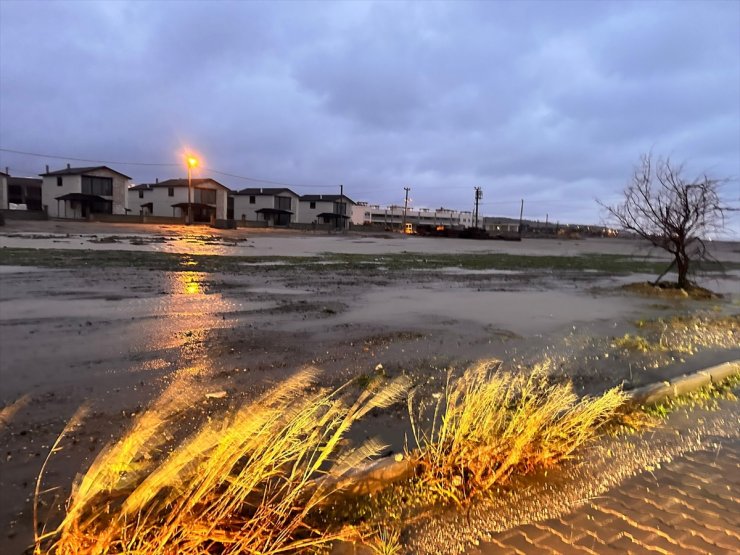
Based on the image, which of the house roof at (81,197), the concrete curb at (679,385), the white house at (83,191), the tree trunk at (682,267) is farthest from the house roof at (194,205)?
the concrete curb at (679,385)

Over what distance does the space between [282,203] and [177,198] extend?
1606 cm

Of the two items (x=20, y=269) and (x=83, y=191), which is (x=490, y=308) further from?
(x=83, y=191)

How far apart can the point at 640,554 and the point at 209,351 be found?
205 inches

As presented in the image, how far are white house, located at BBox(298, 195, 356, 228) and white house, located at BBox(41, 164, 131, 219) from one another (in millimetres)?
29431

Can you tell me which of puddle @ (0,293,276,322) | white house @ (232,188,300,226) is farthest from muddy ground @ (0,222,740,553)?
white house @ (232,188,300,226)

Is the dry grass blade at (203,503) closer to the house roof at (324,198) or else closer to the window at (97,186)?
the window at (97,186)

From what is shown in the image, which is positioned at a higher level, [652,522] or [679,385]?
[679,385]

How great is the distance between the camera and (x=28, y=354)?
5816 mm

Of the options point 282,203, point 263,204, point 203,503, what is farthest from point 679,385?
point 282,203

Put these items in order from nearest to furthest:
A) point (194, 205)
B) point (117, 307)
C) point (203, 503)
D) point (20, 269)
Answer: point (203, 503)
point (117, 307)
point (20, 269)
point (194, 205)

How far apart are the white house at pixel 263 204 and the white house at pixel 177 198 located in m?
6.48

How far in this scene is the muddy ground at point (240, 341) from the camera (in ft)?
13.4

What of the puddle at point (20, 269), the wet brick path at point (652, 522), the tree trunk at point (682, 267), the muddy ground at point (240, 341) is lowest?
the wet brick path at point (652, 522)

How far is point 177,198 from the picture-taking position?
213ft
